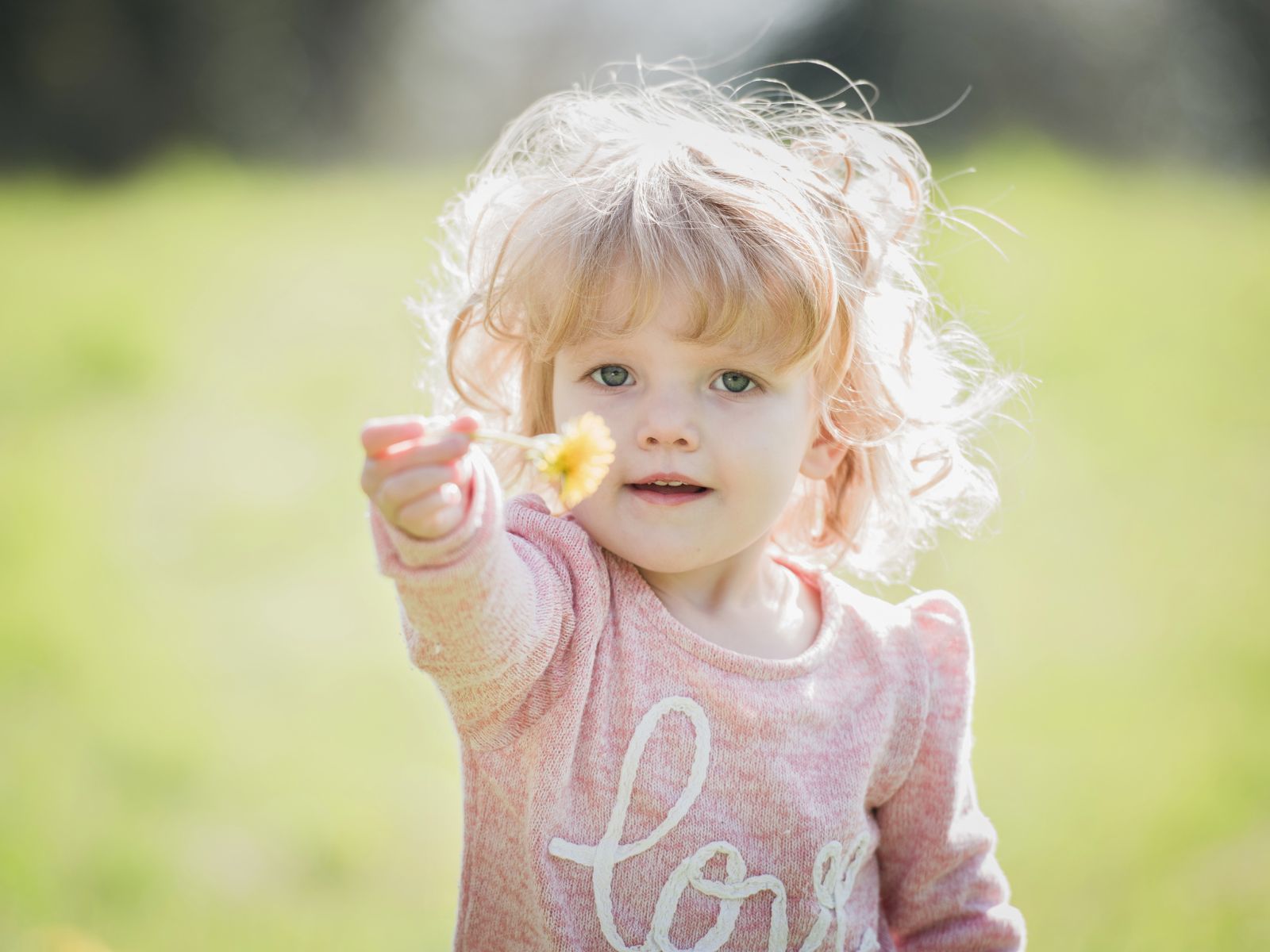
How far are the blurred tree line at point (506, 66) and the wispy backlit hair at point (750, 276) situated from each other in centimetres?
481

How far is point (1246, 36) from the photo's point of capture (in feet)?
23.2

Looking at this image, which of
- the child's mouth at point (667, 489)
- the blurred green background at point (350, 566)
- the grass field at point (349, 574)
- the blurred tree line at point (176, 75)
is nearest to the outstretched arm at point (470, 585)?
the child's mouth at point (667, 489)

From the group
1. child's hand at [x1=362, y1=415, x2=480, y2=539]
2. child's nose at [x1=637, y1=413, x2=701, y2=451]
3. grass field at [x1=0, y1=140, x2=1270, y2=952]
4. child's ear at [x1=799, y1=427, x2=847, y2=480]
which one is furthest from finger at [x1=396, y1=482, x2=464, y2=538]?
grass field at [x1=0, y1=140, x2=1270, y2=952]

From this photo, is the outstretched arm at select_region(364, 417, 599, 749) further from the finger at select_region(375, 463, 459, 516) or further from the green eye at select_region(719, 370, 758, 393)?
the green eye at select_region(719, 370, 758, 393)

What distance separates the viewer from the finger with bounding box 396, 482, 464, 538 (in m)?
1.04

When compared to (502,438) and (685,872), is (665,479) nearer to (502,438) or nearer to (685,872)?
(502,438)

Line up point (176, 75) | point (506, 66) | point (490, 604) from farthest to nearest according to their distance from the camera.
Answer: point (506, 66)
point (176, 75)
point (490, 604)

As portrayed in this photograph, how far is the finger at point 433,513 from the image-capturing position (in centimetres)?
104

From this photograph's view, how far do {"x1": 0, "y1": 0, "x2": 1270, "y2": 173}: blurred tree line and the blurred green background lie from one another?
42 centimetres

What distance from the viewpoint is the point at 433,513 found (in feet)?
3.42

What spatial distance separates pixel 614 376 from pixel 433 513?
0.38 metres

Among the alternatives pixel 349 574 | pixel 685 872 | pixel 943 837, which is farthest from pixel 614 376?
pixel 349 574

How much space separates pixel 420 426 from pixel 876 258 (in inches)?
29.0

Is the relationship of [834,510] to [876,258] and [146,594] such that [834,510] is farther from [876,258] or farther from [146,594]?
[146,594]
